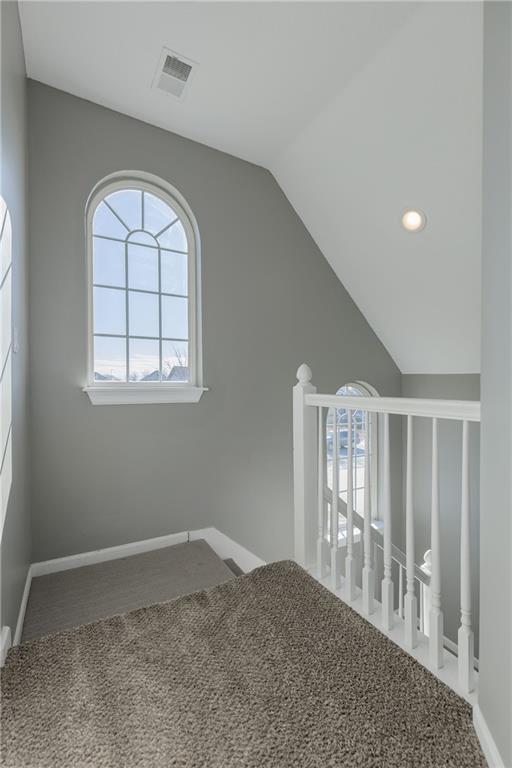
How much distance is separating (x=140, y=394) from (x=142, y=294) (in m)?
0.68

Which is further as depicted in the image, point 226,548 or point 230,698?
point 226,548

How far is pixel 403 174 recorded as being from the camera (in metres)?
2.37

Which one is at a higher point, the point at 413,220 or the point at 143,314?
the point at 413,220

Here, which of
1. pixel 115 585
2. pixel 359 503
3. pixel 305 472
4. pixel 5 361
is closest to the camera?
pixel 5 361

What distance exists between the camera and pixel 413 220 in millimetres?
2533

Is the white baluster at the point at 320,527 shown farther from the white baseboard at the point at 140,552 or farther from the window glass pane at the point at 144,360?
the window glass pane at the point at 144,360

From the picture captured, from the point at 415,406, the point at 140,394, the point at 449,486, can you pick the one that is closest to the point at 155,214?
the point at 140,394

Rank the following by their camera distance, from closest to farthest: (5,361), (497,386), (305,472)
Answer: (497,386) < (5,361) < (305,472)

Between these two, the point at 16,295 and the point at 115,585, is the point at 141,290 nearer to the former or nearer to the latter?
the point at 16,295

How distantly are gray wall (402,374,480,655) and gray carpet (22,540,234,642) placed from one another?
2.12m

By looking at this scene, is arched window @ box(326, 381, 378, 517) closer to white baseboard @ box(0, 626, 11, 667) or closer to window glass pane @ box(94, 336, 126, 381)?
window glass pane @ box(94, 336, 126, 381)

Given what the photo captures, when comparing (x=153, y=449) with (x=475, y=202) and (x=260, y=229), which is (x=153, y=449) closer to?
(x=260, y=229)

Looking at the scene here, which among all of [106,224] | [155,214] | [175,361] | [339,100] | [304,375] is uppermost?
[339,100]

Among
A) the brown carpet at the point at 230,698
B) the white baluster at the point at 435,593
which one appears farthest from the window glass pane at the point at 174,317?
the white baluster at the point at 435,593
